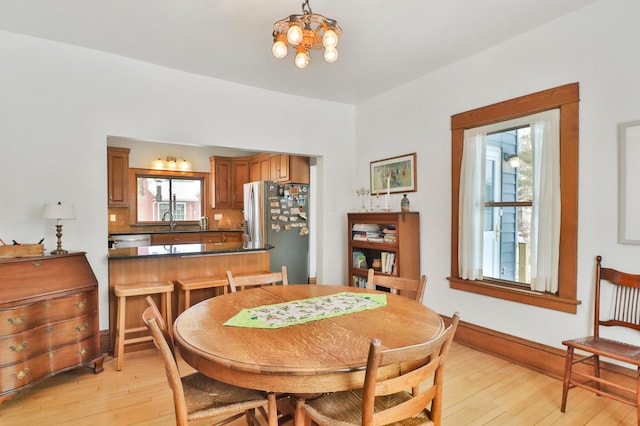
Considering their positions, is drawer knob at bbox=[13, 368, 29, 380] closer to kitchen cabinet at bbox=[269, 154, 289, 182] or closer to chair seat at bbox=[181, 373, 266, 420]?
chair seat at bbox=[181, 373, 266, 420]

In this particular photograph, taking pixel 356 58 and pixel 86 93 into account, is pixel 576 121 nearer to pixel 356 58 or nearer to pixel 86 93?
pixel 356 58

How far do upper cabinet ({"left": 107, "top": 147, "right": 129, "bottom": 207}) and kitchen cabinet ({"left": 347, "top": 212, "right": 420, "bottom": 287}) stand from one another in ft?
13.3

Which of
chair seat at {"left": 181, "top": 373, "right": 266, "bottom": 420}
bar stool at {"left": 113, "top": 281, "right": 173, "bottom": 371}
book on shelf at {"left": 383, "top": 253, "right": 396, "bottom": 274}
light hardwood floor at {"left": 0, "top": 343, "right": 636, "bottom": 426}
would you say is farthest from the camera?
book on shelf at {"left": 383, "top": 253, "right": 396, "bottom": 274}

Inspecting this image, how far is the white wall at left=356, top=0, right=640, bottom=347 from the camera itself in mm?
2357

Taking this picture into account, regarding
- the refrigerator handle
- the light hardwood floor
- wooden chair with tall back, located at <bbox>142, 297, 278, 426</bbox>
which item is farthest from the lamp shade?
the refrigerator handle

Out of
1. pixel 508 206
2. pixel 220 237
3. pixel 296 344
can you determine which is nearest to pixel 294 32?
pixel 296 344

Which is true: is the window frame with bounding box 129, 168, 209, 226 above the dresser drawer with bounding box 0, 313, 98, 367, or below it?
above

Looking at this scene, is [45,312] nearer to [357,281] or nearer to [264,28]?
[264,28]

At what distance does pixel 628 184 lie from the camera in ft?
7.50

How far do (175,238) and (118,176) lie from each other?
4.57 feet

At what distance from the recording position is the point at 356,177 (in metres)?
4.77

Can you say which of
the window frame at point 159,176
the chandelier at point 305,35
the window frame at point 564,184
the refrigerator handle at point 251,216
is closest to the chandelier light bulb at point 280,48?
the chandelier at point 305,35

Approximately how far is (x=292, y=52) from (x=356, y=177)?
79.9 inches

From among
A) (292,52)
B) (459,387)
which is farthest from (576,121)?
(292,52)
